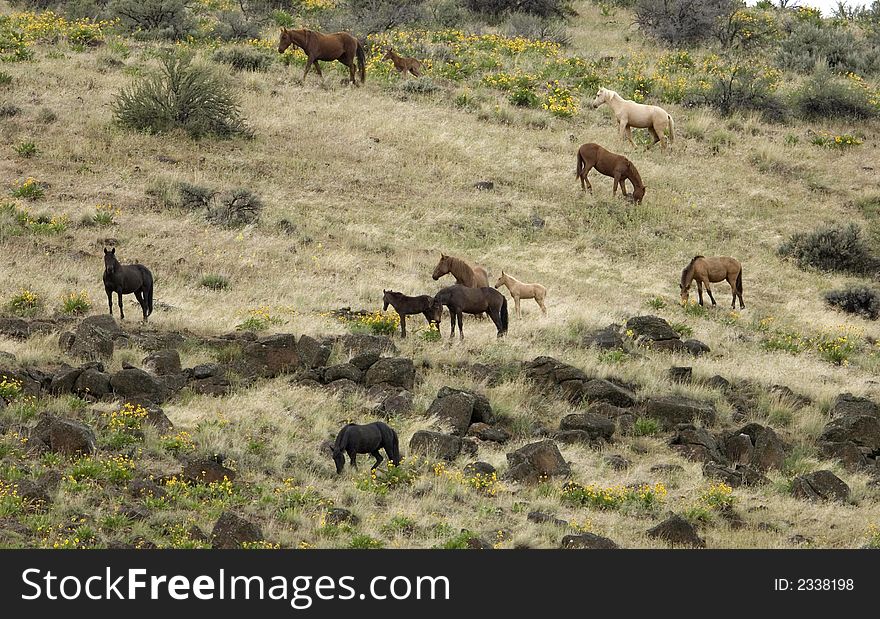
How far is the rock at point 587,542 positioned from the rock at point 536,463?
2.15 meters

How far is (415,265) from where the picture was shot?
84.8 ft

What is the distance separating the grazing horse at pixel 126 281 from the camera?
1881 cm

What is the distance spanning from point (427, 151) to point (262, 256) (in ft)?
31.5

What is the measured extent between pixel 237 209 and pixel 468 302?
8.74 m

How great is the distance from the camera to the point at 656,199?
32.2 meters

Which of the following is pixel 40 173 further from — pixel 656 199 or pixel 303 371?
pixel 656 199

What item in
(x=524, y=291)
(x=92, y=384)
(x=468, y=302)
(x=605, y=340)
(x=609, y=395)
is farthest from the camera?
(x=524, y=291)

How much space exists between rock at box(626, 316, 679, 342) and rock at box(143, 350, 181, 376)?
8660mm

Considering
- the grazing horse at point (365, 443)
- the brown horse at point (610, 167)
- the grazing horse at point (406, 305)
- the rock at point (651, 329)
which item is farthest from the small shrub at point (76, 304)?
the brown horse at point (610, 167)

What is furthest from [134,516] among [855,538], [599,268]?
[599,268]

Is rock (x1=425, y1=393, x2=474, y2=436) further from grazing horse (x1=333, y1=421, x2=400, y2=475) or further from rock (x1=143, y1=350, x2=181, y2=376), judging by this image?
rock (x1=143, y1=350, x2=181, y2=376)

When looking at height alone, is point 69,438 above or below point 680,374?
above

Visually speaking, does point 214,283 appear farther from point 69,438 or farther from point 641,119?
point 641,119

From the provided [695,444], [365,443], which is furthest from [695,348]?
[365,443]
